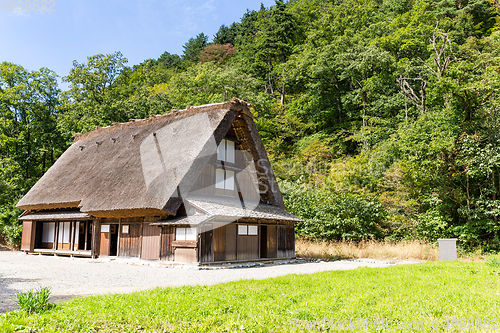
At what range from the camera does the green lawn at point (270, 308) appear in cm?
531

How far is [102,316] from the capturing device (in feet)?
18.6

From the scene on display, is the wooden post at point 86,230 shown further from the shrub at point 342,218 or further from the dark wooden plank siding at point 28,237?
the shrub at point 342,218

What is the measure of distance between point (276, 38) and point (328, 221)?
1158 inches

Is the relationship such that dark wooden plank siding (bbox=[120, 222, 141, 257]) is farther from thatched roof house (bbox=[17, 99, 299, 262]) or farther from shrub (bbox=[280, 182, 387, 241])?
shrub (bbox=[280, 182, 387, 241])

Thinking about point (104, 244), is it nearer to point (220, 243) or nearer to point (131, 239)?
point (131, 239)

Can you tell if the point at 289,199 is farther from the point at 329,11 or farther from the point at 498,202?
the point at 329,11

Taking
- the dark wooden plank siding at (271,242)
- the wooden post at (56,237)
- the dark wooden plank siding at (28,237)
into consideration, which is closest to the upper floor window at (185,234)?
the dark wooden plank siding at (271,242)

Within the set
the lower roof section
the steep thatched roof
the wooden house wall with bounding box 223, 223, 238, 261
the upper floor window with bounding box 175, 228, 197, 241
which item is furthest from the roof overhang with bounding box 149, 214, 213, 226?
the wooden house wall with bounding box 223, 223, 238, 261

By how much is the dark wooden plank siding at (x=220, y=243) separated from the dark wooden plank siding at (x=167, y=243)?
199 cm

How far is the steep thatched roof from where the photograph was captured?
54.9ft

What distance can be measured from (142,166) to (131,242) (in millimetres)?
3865

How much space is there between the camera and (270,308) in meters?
6.28

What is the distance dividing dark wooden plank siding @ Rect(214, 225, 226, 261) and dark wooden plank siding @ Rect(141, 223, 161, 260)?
2730 millimetres

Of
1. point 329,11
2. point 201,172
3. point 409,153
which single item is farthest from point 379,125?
point 201,172
